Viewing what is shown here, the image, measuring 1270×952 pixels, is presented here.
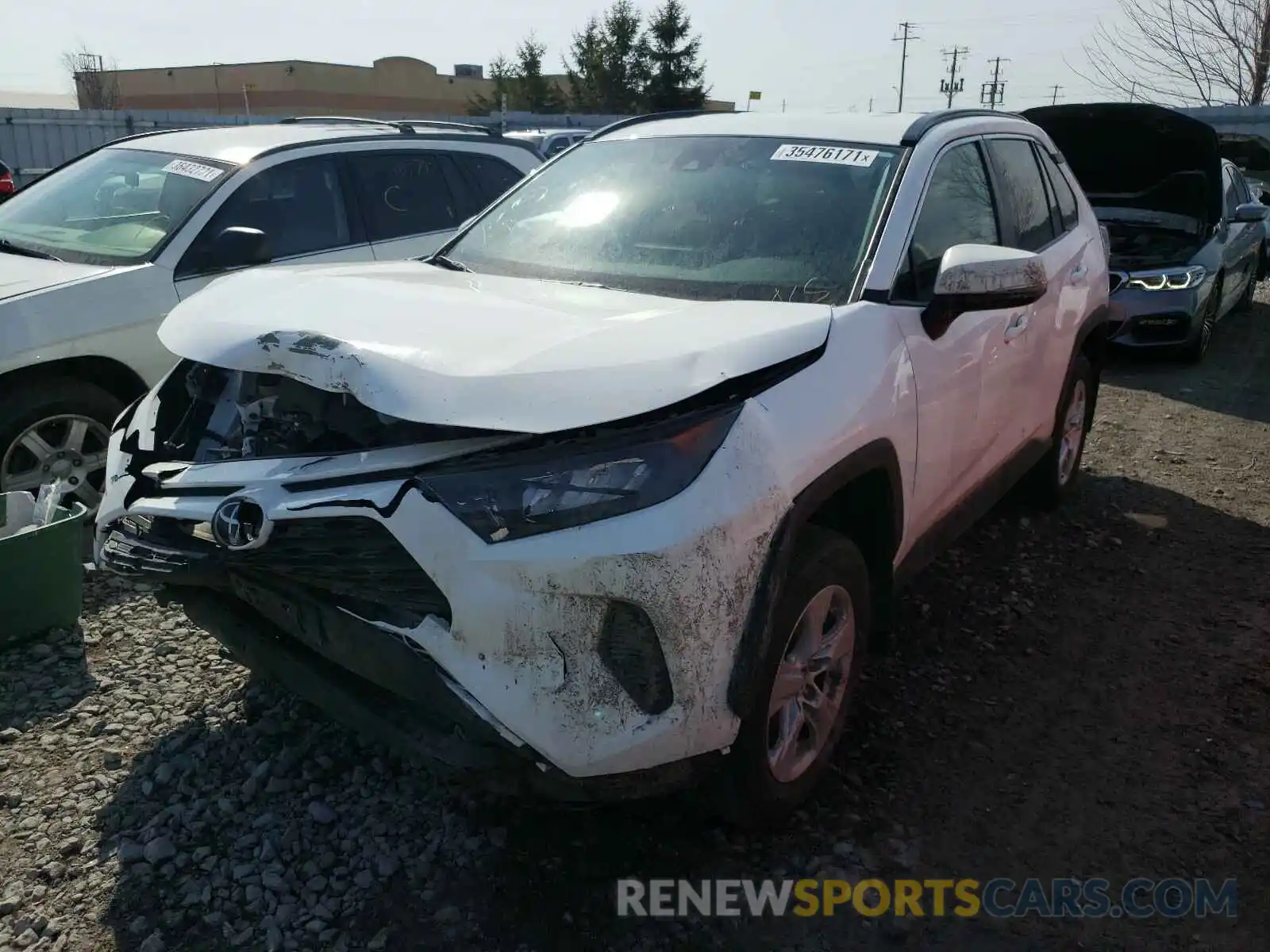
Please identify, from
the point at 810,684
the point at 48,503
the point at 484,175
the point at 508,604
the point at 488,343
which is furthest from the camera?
the point at 484,175

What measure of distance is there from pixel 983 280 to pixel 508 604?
1664mm

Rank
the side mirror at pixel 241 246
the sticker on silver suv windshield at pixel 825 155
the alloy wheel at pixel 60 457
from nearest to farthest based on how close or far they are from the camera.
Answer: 1. the sticker on silver suv windshield at pixel 825 155
2. the alloy wheel at pixel 60 457
3. the side mirror at pixel 241 246

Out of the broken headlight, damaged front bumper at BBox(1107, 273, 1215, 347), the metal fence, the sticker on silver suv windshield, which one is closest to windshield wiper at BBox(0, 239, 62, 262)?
the sticker on silver suv windshield

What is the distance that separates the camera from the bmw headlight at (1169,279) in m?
8.40

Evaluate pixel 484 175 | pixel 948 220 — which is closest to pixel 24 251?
pixel 484 175

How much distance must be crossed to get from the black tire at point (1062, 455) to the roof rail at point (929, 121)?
1.32 metres

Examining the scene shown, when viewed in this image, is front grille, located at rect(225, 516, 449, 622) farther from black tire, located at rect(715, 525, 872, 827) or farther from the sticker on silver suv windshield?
the sticker on silver suv windshield

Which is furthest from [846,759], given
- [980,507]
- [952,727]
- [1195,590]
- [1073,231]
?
[1073,231]

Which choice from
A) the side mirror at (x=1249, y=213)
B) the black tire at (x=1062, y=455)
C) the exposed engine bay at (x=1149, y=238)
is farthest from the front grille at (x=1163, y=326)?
the black tire at (x=1062, y=455)

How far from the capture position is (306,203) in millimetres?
5363

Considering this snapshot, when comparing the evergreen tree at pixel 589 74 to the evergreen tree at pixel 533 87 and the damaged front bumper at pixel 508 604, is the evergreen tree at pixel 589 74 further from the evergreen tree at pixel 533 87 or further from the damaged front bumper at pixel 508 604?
the damaged front bumper at pixel 508 604

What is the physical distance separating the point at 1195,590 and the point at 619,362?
333cm

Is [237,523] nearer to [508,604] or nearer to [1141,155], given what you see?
[508,604]

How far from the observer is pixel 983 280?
2.87 meters
